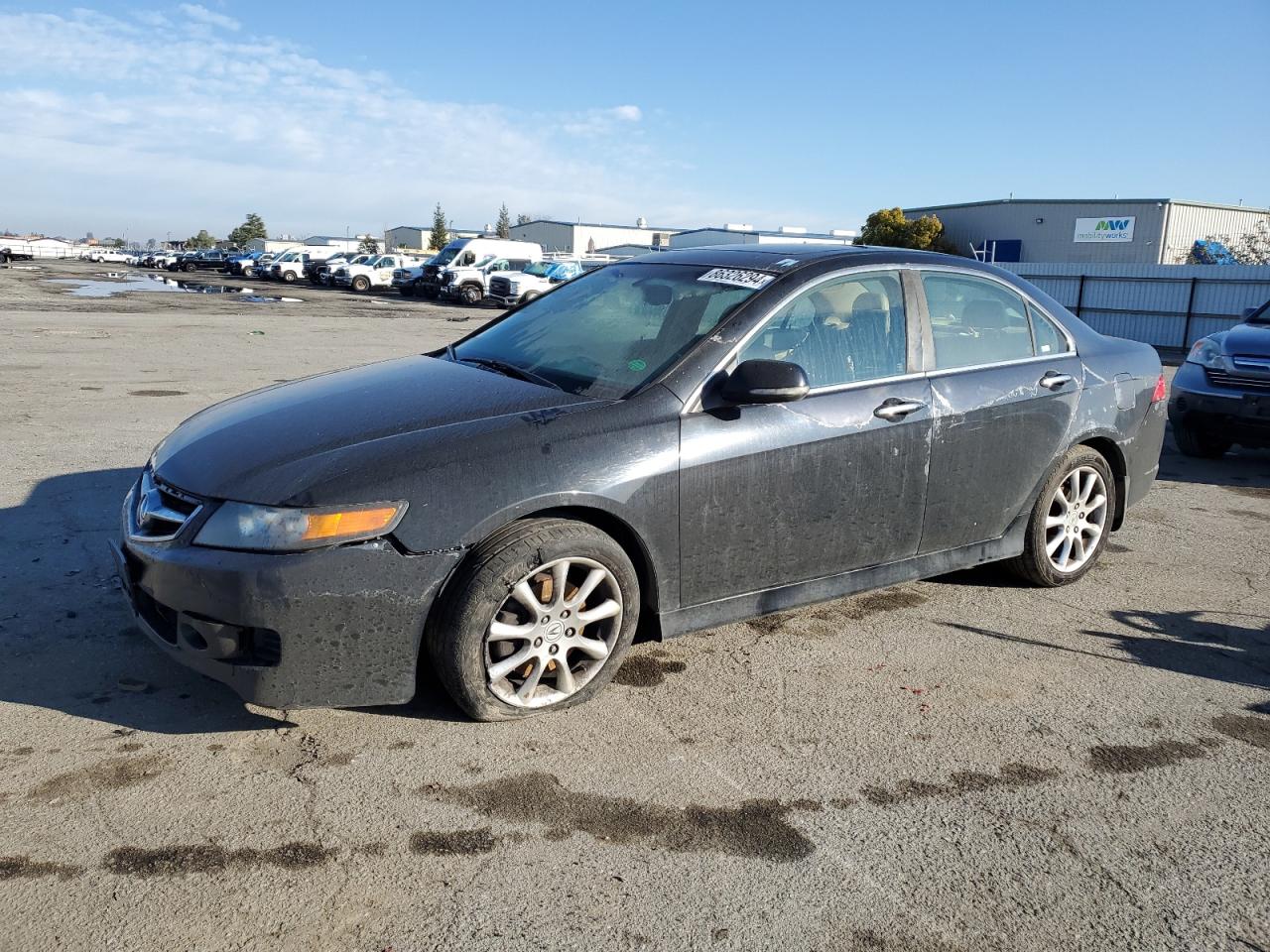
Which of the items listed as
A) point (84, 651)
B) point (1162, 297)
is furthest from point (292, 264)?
point (84, 651)

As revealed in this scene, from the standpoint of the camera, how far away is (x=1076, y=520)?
513 cm

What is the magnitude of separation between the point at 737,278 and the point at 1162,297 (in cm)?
2456

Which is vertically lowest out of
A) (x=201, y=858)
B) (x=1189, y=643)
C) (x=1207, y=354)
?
(x=201, y=858)

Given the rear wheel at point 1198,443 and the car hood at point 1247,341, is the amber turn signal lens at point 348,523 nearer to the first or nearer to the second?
the car hood at point 1247,341

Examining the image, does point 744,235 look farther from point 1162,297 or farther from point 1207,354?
point 1207,354

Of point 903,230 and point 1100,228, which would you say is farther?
point 903,230

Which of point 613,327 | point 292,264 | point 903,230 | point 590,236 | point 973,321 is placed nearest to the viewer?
point 613,327

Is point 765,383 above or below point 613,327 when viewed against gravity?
below

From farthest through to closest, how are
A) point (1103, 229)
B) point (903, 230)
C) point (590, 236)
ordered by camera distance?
point (590, 236)
point (903, 230)
point (1103, 229)

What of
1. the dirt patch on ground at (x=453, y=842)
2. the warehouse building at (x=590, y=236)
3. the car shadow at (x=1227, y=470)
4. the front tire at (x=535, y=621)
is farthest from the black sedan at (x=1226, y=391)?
the warehouse building at (x=590, y=236)

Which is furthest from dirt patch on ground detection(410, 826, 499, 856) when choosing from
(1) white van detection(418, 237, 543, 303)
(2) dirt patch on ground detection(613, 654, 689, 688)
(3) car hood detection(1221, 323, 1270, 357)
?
(1) white van detection(418, 237, 543, 303)

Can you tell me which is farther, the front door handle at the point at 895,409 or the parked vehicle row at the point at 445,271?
the parked vehicle row at the point at 445,271

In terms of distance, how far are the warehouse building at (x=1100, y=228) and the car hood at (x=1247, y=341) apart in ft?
156

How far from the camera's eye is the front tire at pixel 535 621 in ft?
10.9
